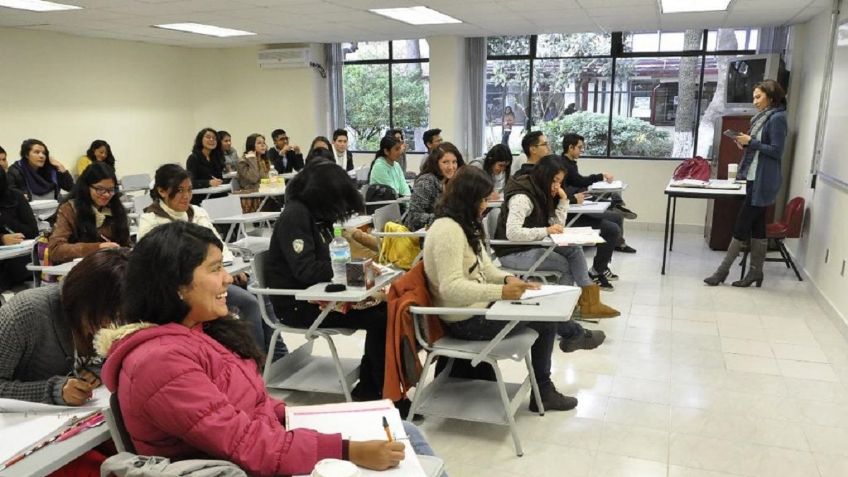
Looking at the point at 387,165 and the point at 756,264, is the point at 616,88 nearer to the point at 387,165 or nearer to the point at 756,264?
the point at 756,264

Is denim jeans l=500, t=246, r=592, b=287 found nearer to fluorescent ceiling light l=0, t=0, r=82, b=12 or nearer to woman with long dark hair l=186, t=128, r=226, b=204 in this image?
woman with long dark hair l=186, t=128, r=226, b=204

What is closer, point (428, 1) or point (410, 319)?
point (410, 319)

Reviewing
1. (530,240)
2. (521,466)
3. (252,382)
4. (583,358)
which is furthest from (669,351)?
(252,382)

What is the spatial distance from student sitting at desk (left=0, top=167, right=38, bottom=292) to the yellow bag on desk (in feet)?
8.37

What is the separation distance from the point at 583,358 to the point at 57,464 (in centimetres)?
302

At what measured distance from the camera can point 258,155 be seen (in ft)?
23.5

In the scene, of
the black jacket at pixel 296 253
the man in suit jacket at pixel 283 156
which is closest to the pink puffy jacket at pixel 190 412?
the black jacket at pixel 296 253

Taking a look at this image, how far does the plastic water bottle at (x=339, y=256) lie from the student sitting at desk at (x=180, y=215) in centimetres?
59

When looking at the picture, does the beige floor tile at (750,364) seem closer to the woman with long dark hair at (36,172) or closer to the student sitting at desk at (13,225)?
the student sitting at desk at (13,225)

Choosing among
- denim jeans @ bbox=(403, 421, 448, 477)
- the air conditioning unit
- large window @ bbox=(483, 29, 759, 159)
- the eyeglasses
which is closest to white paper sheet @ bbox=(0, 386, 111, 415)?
denim jeans @ bbox=(403, 421, 448, 477)

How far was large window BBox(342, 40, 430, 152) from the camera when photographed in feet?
29.6

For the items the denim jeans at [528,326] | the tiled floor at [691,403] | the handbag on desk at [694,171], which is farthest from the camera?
the handbag on desk at [694,171]

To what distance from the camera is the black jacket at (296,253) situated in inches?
113

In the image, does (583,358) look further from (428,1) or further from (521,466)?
(428,1)
